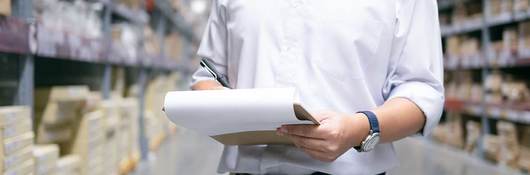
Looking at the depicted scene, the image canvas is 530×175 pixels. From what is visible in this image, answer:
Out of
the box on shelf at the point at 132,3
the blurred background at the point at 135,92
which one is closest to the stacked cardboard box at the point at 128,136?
the blurred background at the point at 135,92

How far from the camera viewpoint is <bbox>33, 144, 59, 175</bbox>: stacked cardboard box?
1.92 m

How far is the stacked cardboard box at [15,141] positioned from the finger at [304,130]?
1017 mm

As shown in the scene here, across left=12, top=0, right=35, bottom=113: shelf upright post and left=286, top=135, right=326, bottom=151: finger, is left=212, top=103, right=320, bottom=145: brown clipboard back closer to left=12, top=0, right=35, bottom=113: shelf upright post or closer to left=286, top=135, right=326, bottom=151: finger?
left=286, top=135, right=326, bottom=151: finger

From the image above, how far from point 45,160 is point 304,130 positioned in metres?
1.42

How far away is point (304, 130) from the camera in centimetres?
84

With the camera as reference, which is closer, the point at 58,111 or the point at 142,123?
the point at 58,111

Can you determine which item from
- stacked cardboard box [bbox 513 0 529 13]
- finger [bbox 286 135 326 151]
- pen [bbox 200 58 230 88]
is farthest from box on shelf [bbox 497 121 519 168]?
finger [bbox 286 135 326 151]

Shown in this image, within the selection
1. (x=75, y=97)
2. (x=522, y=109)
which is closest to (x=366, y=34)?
(x=75, y=97)

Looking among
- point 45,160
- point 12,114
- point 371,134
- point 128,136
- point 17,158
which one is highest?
point 371,134

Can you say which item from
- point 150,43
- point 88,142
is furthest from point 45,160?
point 150,43

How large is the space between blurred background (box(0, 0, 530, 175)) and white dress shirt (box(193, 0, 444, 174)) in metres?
0.92

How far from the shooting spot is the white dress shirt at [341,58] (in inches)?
38.1

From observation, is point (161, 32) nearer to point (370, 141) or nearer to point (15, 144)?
point (15, 144)

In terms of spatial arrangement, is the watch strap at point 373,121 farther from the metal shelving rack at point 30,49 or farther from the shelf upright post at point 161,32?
the shelf upright post at point 161,32
